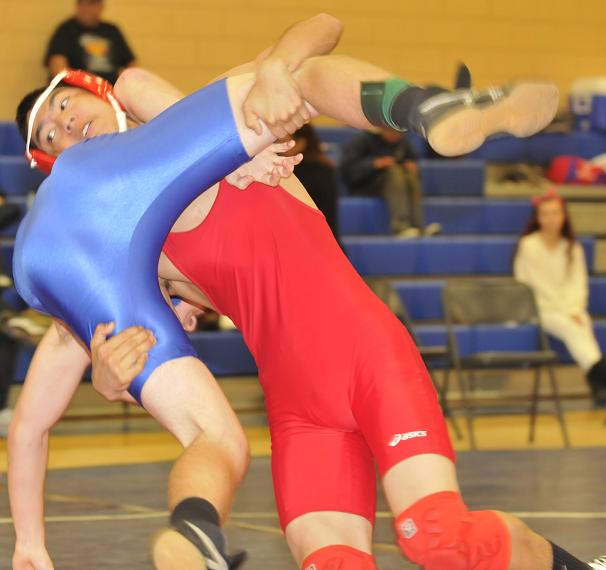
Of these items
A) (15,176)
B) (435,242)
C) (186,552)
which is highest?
(186,552)

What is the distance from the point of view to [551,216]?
8.02 meters

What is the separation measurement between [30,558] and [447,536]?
48.5 inches

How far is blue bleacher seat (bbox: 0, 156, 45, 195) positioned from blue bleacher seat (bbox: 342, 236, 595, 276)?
2112mm

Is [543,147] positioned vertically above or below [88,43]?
below

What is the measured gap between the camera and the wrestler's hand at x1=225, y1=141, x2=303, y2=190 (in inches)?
109

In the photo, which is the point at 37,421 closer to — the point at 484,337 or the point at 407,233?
the point at 484,337

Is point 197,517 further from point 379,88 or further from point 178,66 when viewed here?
point 178,66

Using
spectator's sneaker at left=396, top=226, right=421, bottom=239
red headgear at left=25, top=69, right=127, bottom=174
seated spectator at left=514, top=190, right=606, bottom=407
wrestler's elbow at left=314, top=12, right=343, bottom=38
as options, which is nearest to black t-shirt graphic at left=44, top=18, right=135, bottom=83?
spectator's sneaker at left=396, top=226, right=421, bottom=239

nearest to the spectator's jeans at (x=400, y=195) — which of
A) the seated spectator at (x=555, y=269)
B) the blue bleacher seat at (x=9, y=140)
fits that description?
the seated spectator at (x=555, y=269)

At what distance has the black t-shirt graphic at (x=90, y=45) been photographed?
8664 mm

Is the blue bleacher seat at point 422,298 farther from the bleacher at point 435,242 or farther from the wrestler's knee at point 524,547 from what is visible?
the wrestler's knee at point 524,547

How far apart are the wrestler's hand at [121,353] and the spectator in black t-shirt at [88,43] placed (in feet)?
20.4

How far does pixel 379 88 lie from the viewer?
2420 mm

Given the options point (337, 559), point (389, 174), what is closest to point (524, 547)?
point (337, 559)
